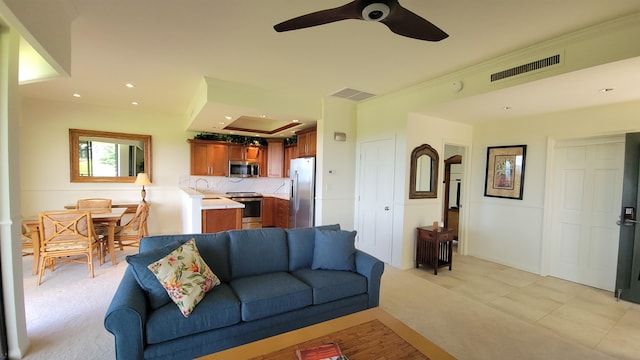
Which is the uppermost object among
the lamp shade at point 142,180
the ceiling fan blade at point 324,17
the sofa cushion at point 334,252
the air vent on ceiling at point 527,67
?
the air vent on ceiling at point 527,67

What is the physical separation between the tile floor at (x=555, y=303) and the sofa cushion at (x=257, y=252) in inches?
89.2

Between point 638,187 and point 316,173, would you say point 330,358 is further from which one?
point 638,187

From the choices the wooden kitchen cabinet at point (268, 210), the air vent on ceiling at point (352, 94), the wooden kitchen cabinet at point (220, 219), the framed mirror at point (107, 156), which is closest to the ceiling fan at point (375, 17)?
the air vent on ceiling at point (352, 94)

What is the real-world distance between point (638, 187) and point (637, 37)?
2075 millimetres

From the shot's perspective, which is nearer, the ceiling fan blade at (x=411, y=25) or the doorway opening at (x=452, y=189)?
the ceiling fan blade at (x=411, y=25)

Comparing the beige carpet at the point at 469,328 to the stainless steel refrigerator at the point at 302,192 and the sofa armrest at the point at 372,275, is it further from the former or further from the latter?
the stainless steel refrigerator at the point at 302,192

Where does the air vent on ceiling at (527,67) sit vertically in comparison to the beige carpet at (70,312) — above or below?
above

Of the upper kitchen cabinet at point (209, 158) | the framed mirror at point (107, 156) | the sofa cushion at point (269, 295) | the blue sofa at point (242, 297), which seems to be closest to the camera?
the blue sofa at point (242, 297)

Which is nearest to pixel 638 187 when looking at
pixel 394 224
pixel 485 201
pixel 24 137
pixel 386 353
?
pixel 485 201

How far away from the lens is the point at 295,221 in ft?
18.4

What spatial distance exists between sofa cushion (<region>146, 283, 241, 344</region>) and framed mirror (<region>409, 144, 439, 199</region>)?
3.11m

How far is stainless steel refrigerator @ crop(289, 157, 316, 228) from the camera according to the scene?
16.4 feet

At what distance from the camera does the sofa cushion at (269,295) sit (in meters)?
2.06

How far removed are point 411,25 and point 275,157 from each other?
18.4 feet
